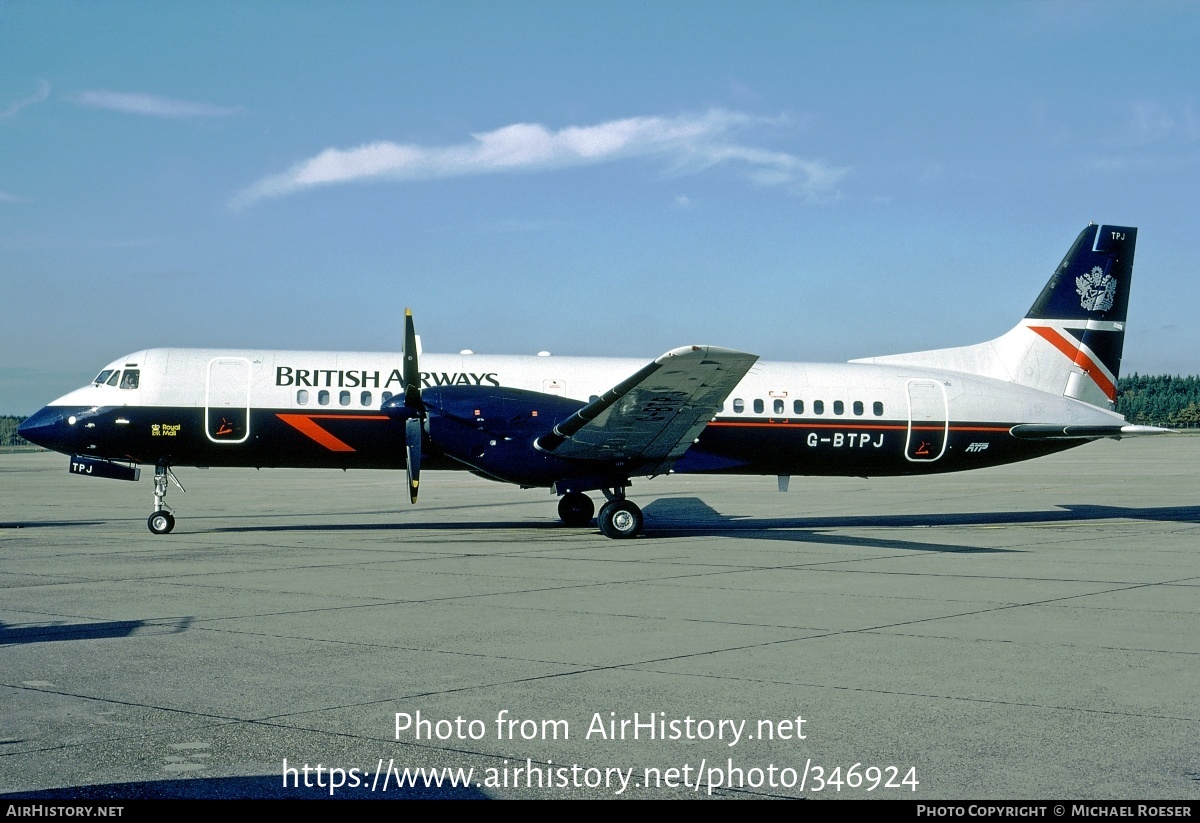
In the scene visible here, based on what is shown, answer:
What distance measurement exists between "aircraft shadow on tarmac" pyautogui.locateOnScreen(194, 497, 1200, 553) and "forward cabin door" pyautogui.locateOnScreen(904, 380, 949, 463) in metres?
1.62

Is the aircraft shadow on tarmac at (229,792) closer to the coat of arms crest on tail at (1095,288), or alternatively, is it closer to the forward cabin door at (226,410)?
the forward cabin door at (226,410)

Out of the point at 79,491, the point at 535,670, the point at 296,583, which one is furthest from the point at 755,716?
the point at 79,491

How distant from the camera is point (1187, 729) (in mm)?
7094

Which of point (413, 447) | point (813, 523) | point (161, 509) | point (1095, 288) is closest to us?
point (413, 447)

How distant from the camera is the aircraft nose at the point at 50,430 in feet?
71.3

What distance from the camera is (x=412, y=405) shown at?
820 inches

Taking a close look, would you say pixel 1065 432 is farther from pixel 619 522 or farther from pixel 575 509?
Answer: pixel 575 509

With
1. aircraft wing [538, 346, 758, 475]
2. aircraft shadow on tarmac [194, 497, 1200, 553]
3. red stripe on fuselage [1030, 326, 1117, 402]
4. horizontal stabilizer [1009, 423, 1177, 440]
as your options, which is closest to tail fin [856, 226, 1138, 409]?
red stripe on fuselage [1030, 326, 1117, 402]

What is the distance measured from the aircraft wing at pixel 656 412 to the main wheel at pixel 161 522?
7.44 m

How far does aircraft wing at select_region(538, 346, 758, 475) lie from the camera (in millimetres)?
18234

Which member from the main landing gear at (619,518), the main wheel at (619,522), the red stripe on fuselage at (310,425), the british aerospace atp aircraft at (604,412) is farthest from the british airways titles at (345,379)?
the main wheel at (619,522)

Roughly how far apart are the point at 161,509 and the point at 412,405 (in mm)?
5487

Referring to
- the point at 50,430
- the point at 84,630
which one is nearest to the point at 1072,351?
the point at 50,430

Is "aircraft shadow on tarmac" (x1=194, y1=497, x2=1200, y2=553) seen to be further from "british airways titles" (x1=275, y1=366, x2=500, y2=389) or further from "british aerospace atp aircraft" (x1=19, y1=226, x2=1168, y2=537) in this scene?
"british airways titles" (x1=275, y1=366, x2=500, y2=389)
